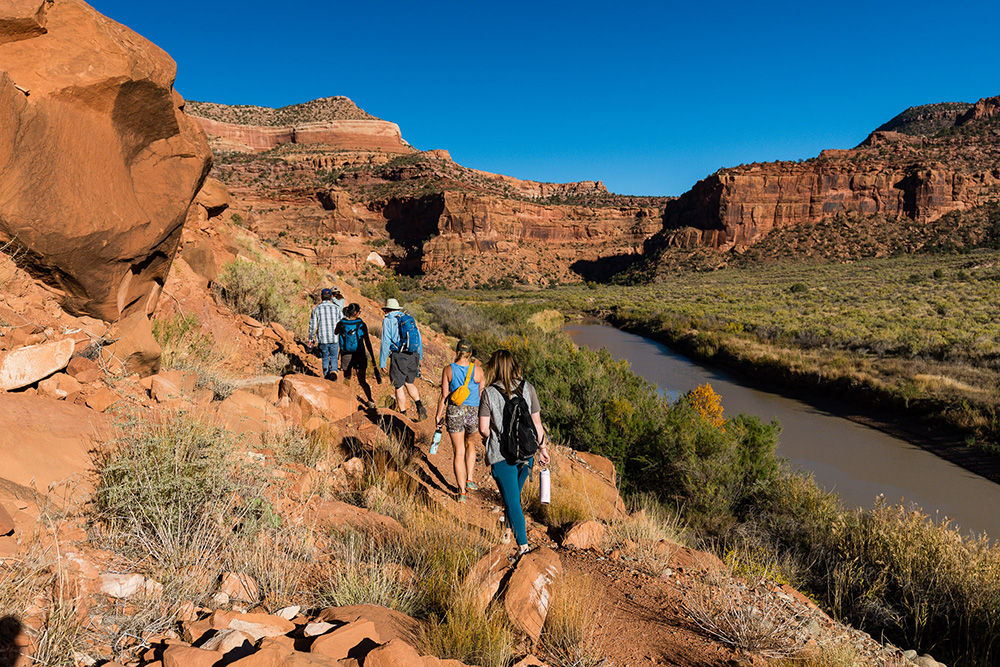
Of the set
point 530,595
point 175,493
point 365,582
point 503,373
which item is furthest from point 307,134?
point 530,595

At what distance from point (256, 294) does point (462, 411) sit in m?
5.53

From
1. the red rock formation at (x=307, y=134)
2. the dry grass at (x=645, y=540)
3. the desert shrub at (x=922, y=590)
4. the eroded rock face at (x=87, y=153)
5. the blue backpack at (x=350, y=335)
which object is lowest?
the desert shrub at (x=922, y=590)

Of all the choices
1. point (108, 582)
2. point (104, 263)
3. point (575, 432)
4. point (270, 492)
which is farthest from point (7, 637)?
point (575, 432)

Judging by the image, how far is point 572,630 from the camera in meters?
2.38

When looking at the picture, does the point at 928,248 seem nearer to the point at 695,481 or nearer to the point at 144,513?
the point at 695,481

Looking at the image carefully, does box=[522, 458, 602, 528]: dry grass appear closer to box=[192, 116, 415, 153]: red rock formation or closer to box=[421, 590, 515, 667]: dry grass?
box=[421, 590, 515, 667]: dry grass

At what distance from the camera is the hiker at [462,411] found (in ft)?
15.2

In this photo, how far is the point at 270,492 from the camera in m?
3.23

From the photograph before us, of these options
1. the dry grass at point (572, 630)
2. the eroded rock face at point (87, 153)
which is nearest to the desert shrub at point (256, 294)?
the eroded rock face at point (87, 153)

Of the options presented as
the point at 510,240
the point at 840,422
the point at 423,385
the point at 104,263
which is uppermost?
the point at 510,240

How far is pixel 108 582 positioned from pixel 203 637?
590mm

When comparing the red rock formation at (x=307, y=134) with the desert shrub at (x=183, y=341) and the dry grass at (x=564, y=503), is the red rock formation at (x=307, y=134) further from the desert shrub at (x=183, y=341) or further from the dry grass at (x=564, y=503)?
the dry grass at (x=564, y=503)

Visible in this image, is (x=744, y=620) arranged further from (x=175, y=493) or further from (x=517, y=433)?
(x=175, y=493)

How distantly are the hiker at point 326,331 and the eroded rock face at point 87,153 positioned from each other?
79.9 inches
